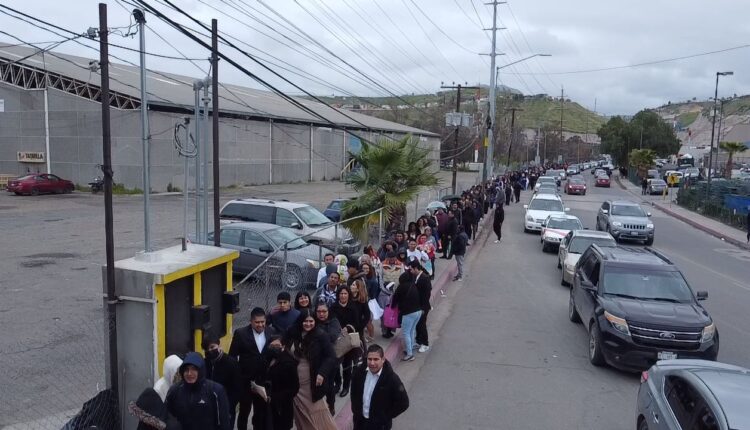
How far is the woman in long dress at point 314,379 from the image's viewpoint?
622cm

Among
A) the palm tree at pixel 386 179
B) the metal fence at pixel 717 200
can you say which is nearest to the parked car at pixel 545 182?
the metal fence at pixel 717 200

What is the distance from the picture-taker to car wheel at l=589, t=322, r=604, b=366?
31.5 ft

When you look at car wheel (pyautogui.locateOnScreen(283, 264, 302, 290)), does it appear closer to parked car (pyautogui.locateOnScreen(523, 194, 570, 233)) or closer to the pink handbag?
the pink handbag

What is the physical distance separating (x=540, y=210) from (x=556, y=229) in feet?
18.3

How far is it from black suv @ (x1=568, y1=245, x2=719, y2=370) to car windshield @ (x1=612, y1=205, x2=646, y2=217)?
14714 mm

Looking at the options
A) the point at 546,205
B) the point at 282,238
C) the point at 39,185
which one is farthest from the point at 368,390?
the point at 39,185

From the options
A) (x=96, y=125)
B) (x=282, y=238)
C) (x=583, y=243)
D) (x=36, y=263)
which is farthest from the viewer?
(x=96, y=125)

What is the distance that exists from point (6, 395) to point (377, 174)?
1128 cm

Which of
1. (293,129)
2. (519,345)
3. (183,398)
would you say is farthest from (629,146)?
(183,398)

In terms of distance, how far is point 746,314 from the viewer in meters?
13.7

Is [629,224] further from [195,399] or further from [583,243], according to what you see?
[195,399]

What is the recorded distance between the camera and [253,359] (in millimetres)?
6246

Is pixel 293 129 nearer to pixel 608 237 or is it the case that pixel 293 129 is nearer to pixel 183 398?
pixel 608 237

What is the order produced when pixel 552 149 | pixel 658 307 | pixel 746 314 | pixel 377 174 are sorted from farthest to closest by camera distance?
pixel 552 149 < pixel 377 174 < pixel 746 314 < pixel 658 307
